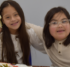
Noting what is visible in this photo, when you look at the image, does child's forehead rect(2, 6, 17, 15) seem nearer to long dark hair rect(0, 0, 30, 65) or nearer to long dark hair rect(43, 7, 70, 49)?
long dark hair rect(0, 0, 30, 65)

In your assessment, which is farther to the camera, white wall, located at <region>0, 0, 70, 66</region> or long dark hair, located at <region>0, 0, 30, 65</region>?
white wall, located at <region>0, 0, 70, 66</region>

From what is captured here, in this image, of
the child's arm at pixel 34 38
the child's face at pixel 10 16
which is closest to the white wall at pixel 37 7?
the child's arm at pixel 34 38

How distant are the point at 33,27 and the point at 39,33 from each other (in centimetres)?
10

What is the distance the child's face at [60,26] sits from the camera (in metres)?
0.61

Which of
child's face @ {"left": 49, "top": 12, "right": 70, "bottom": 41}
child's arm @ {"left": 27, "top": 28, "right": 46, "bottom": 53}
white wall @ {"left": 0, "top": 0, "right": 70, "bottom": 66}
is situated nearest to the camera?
child's face @ {"left": 49, "top": 12, "right": 70, "bottom": 41}

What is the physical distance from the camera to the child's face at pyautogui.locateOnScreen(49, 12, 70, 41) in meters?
0.61

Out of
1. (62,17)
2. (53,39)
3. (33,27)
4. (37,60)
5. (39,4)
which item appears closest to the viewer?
(62,17)

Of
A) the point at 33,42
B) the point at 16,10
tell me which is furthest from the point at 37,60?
the point at 16,10

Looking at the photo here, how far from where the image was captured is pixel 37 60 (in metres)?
1.39

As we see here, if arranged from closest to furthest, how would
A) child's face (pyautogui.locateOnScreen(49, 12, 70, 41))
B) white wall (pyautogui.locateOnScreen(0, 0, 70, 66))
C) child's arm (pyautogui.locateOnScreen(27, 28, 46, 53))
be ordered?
child's face (pyautogui.locateOnScreen(49, 12, 70, 41)) < child's arm (pyautogui.locateOnScreen(27, 28, 46, 53)) < white wall (pyautogui.locateOnScreen(0, 0, 70, 66))

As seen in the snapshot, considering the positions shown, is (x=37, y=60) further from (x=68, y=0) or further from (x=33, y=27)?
(x=68, y=0)

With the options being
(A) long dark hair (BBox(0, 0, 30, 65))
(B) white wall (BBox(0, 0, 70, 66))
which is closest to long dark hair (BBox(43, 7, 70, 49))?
(A) long dark hair (BBox(0, 0, 30, 65))

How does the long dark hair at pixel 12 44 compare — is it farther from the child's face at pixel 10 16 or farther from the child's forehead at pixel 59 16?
the child's forehead at pixel 59 16

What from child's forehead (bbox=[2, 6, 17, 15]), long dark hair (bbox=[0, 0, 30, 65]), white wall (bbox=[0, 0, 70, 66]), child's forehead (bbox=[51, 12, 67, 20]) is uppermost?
white wall (bbox=[0, 0, 70, 66])
